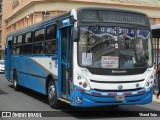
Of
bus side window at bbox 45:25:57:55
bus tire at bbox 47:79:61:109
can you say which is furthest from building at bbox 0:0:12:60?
bus tire at bbox 47:79:61:109

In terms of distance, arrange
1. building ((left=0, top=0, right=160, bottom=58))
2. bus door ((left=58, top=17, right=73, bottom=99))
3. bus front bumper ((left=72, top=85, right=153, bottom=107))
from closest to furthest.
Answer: bus front bumper ((left=72, top=85, right=153, bottom=107)) < bus door ((left=58, top=17, right=73, bottom=99)) < building ((left=0, top=0, right=160, bottom=58))

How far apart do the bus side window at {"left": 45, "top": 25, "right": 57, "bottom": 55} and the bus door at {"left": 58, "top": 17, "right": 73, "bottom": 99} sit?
1.78ft

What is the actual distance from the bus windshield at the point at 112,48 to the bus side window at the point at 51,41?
2025mm

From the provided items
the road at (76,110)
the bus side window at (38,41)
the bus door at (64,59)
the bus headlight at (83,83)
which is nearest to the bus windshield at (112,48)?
the bus headlight at (83,83)

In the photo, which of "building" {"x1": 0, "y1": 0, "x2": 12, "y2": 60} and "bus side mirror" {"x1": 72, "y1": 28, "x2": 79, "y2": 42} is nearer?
"bus side mirror" {"x1": 72, "y1": 28, "x2": 79, "y2": 42}

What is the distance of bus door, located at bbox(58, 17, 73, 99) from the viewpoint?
1069cm

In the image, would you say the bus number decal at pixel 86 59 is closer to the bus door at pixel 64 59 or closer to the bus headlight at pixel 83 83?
the bus headlight at pixel 83 83

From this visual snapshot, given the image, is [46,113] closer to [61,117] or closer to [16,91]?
[61,117]

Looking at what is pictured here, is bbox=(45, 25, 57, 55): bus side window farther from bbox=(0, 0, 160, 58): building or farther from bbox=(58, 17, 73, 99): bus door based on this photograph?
bbox=(0, 0, 160, 58): building

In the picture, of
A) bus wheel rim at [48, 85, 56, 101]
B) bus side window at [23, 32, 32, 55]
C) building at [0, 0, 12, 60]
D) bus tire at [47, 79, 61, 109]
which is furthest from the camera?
building at [0, 0, 12, 60]

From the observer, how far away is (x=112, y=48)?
33.5ft

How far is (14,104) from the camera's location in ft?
42.8

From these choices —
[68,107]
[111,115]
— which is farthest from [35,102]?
[111,115]

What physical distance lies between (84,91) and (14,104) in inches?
159
